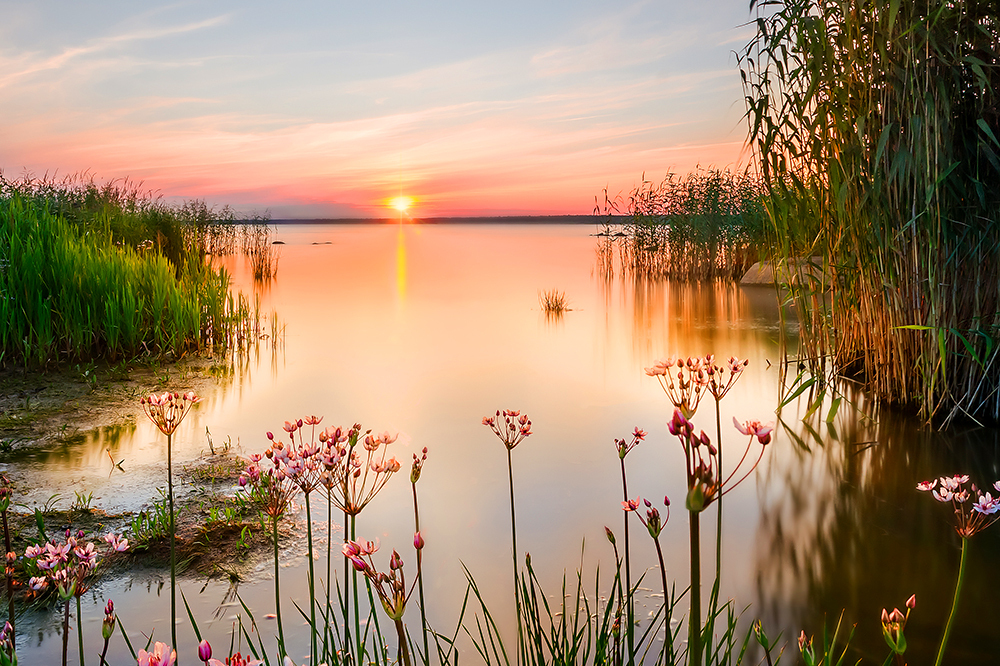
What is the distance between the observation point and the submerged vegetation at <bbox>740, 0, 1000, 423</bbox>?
3.64 meters

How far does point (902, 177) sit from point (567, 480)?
2.33m

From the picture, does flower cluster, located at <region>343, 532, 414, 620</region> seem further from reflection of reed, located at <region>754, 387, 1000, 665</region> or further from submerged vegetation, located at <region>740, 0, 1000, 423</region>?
submerged vegetation, located at <region>740, 0, 1000, 423</region>

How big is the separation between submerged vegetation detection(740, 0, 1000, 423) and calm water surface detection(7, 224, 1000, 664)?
0.53 m

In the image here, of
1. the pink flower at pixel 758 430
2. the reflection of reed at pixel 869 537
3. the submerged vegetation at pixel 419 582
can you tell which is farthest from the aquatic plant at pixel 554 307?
the pink flower at pixel 758 430

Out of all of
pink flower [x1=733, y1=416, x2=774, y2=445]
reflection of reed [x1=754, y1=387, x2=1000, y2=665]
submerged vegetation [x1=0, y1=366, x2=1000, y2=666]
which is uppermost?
pink flower [x1=733, y1=416, x2=774, y2=445]

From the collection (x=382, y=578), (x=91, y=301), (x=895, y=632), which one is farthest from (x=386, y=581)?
(x=91, y=301)

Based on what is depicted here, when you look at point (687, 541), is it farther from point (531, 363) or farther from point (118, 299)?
point (118, 299)

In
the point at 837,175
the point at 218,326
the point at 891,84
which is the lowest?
the point at 218,326

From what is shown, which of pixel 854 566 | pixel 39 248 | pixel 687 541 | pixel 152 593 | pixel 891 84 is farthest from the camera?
pixel 39 248

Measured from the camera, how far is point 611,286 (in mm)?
13281

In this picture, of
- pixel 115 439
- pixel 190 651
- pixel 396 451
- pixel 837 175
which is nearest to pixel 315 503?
pixel 396 451

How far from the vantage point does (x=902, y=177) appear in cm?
364

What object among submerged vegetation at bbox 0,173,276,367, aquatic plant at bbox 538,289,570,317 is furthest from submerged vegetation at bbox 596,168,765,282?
submerged vegetation at bbox 0,173,276,367

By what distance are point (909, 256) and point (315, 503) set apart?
11.2 ft
